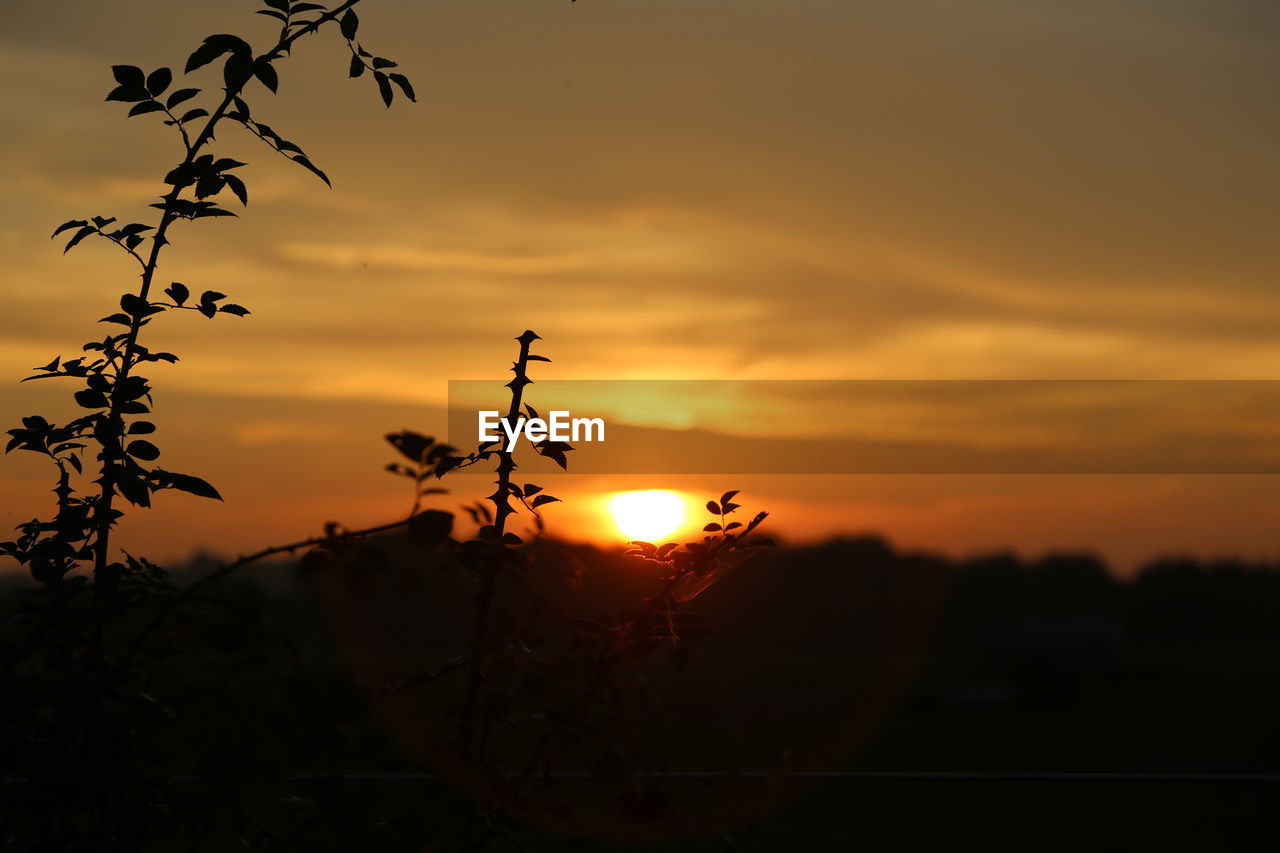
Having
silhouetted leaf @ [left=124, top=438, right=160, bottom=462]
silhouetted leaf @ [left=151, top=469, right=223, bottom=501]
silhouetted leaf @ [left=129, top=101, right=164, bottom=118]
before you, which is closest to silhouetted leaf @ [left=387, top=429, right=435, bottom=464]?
silhouetted leaf @ [left=151, top=469, right=223, bottom=501]

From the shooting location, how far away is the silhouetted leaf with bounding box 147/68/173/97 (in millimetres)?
1905

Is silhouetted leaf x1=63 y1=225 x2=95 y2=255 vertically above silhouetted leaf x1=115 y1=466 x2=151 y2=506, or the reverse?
silhouetted leaf x1=63 y1=225 x2=95 y2=255

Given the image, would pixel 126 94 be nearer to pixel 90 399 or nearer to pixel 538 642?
pixel 90 399

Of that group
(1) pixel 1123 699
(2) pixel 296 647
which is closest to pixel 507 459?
(2) pixel 296 647

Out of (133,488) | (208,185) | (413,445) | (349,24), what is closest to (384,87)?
(349,24)

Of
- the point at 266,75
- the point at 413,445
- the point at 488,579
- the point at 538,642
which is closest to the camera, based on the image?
the point at 413,445

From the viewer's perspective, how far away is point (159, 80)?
6.28 ft

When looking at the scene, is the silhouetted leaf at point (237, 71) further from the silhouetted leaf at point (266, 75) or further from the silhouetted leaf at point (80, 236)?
the silhouetted leaf at point (80, 236)

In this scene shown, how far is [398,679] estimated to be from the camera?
1647 millimetres

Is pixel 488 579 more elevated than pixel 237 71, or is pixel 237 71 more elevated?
pixel 237 71

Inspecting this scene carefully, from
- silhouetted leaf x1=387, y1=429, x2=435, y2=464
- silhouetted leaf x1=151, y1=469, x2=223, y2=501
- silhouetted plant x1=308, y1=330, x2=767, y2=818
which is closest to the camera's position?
silhouetted leaf x1=387, y1=429, x2=435, y2=464

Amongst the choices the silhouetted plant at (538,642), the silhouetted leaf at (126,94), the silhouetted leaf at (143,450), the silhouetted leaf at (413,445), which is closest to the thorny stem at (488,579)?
the silhouetted plant at (538,642)

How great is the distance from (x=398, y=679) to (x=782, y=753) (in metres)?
0.62

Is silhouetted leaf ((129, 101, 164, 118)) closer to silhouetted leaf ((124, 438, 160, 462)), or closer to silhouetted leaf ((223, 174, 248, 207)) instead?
silhouetted leaf ((223, 174, 248, 207))
